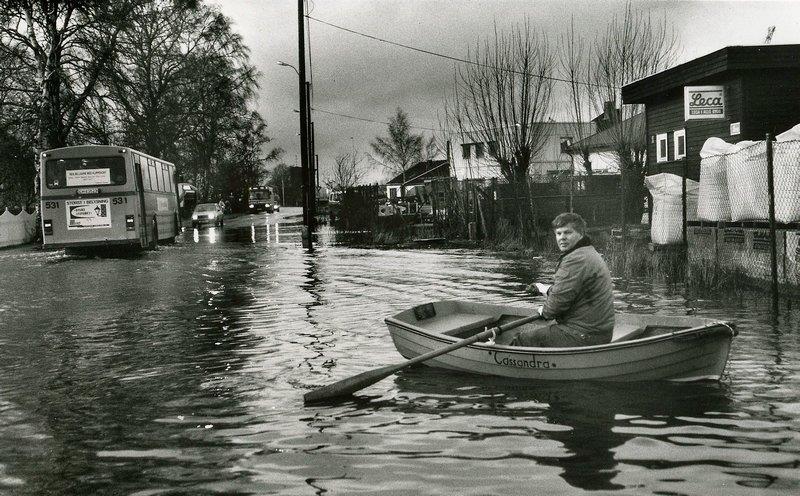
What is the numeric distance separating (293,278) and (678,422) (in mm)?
14239

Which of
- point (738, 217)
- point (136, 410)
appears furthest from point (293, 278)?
point (136, 410)

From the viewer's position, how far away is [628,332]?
354 inches

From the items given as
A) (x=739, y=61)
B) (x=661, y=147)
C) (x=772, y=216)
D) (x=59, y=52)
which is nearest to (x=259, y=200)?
(x=59, y=52)

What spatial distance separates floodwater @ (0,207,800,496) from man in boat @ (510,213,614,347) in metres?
0.50

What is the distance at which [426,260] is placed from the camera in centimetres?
2495

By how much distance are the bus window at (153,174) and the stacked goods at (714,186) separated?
66.2 feet

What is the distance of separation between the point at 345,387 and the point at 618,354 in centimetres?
248

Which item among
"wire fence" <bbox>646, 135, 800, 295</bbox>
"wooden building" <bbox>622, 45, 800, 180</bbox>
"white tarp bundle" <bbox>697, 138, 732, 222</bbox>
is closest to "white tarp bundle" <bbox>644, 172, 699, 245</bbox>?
"wire fence" <bbox>646, 135, 800, 295</bbox>

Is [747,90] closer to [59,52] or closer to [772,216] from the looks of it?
[772,216]

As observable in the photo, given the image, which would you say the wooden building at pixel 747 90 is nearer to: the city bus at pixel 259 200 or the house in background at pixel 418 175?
the city bus at pixel 259 200

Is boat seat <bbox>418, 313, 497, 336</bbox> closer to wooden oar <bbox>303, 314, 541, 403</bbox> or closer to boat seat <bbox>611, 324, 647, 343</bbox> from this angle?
wooden oar <bbox>303, 314, 541, 403</bbox>

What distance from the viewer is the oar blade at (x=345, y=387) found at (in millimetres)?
8008

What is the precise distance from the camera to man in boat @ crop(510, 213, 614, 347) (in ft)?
27.0

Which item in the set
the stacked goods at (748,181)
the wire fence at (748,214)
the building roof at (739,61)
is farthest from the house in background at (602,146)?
the stacked goods at (748,181)
